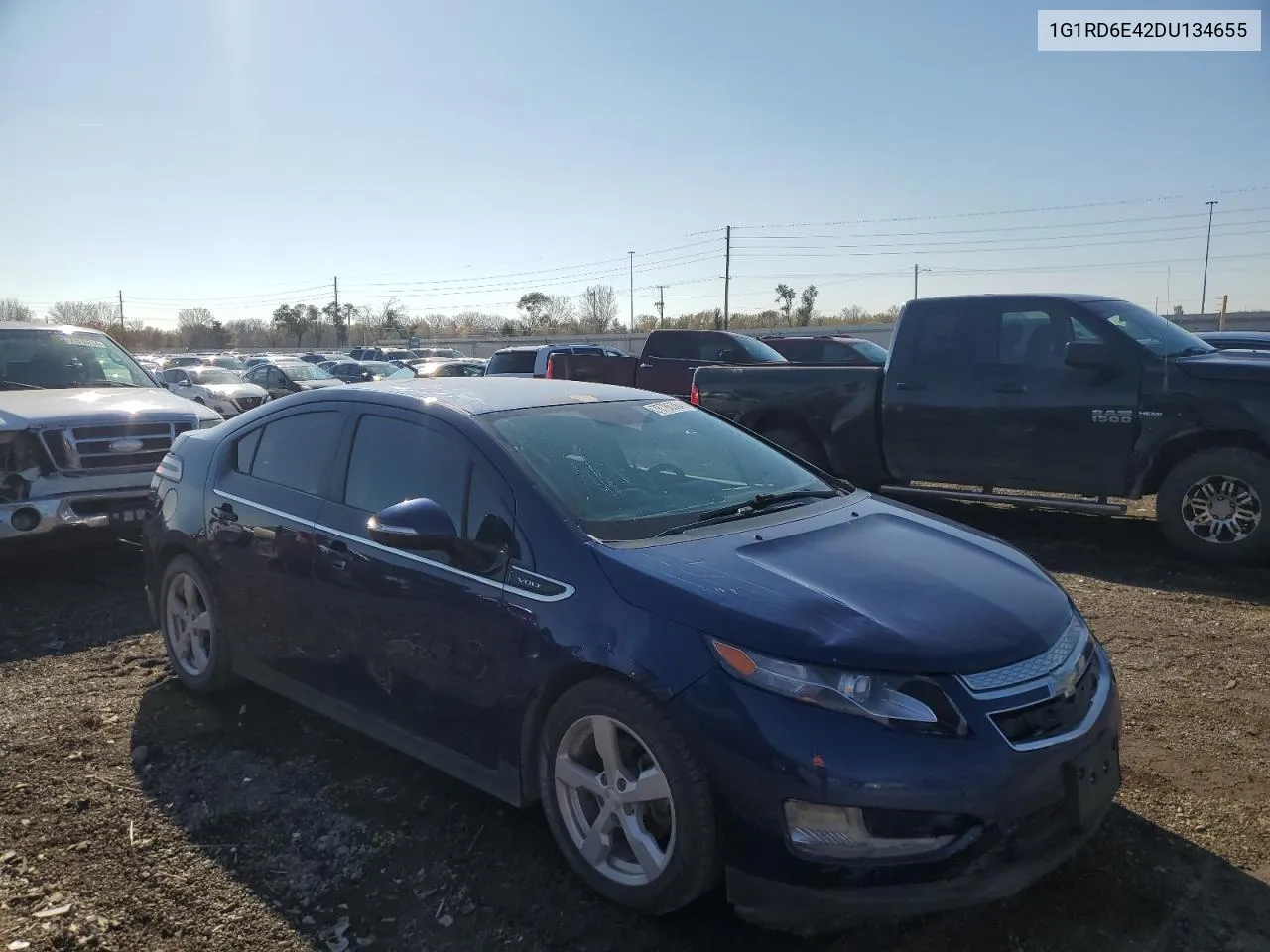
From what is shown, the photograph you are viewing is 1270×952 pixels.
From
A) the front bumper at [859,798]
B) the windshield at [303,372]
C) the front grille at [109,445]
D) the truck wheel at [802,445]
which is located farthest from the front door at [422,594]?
the windshield at [303,372]

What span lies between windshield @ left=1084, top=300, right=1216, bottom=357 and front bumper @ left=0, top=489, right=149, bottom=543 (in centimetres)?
712

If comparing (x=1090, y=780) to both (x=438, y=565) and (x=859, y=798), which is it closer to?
(x=859, y=798)

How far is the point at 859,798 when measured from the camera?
98.4 inches

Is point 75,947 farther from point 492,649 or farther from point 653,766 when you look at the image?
point 653,766

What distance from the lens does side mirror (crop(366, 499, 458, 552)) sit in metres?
3.27

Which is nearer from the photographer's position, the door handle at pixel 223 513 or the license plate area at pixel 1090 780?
the license plate area at pixel 1090 780

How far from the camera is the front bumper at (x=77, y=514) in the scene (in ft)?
21.1

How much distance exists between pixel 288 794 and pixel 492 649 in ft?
3.98

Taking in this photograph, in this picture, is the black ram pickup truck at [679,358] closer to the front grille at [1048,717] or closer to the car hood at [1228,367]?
the car hood at [1228,367]

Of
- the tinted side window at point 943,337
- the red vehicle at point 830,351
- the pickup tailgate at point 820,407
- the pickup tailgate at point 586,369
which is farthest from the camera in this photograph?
the red vehicle at point 830,351

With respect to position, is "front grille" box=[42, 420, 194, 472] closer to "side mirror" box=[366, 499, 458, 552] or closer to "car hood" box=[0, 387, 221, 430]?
"car hood" box=[0, 387, 221, 430]

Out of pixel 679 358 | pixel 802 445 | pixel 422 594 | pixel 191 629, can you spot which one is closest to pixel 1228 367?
pixel 802 445

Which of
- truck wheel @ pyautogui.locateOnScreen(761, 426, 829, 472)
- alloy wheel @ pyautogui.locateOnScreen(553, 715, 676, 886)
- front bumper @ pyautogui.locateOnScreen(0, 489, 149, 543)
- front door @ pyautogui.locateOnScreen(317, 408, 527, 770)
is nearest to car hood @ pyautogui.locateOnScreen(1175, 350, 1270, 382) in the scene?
truck wheel @ pyautogui.locateOnScreen(761, 426, 829, 472)

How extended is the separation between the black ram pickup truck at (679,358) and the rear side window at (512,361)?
3376 mm
